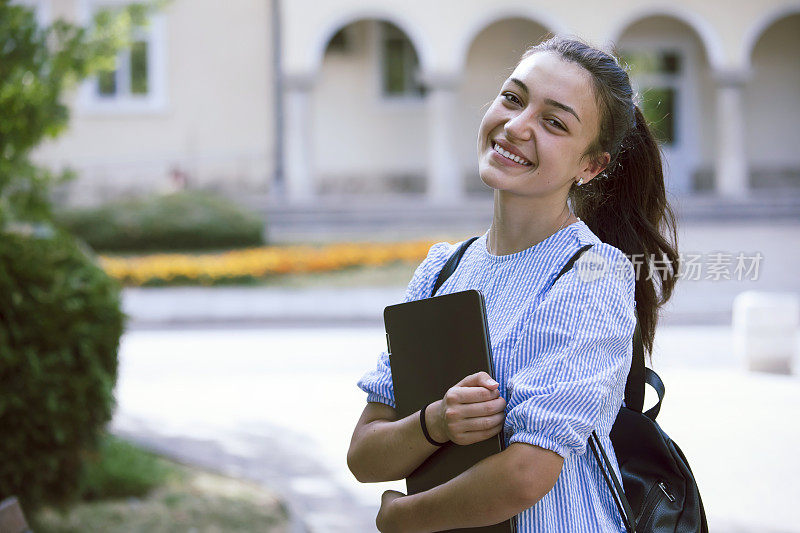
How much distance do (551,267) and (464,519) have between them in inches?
19.8

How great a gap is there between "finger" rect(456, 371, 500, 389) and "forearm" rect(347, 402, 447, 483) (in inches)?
3.2

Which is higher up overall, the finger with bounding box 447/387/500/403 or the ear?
the ear

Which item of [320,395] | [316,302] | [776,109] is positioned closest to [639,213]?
[320,395]

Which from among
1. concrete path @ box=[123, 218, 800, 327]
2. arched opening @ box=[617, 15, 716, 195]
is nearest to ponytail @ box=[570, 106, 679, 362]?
concrete path @ box=[123, 218, 800, 327]

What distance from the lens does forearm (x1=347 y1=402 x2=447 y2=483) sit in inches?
69.9

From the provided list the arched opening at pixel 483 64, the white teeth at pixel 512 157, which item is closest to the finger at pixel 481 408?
the white teeth at pixel 512 157

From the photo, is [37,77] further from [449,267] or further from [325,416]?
[325,416]

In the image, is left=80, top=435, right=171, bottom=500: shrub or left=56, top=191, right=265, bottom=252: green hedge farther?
left=56, top=191, right=265, bottom=252: green hedge

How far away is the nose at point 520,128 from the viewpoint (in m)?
1.83

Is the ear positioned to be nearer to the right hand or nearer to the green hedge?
the right hand

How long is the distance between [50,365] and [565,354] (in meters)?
3.53

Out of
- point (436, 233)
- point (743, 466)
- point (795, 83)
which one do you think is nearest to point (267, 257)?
point (436, 233)

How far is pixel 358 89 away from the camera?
23578mm

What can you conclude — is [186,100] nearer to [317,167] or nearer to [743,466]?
[317,167]
